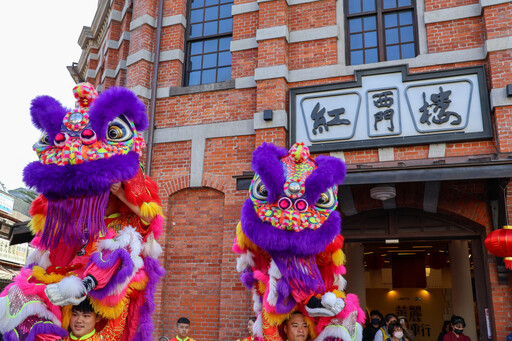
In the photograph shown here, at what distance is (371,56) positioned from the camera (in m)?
8.39

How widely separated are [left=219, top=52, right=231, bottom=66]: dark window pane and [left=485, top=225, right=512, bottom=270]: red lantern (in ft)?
19.4

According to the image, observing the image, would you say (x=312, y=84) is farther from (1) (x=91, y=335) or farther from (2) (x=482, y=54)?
(1) (x=91, y=335)

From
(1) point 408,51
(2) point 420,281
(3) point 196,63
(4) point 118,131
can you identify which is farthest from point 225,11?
(2) point 420,281

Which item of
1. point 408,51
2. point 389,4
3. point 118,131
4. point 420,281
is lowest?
point 420,281

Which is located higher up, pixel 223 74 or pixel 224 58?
pixel 224 58

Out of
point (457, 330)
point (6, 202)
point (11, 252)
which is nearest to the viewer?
point (457, 330)

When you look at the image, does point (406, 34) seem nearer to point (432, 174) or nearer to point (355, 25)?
point (355, 25)

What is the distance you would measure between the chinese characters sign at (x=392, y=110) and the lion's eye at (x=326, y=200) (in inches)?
143

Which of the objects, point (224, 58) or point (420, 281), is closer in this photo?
point (224, 58)

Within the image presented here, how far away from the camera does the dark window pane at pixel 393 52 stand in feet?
27.0

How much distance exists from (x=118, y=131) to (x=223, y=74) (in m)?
6.07

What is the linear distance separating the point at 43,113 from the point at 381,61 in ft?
20.5

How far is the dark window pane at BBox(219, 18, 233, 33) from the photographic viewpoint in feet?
31.6

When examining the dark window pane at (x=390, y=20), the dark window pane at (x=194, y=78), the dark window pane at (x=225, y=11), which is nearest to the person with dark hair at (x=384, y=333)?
the dark window pane at (x=390, y=20)
